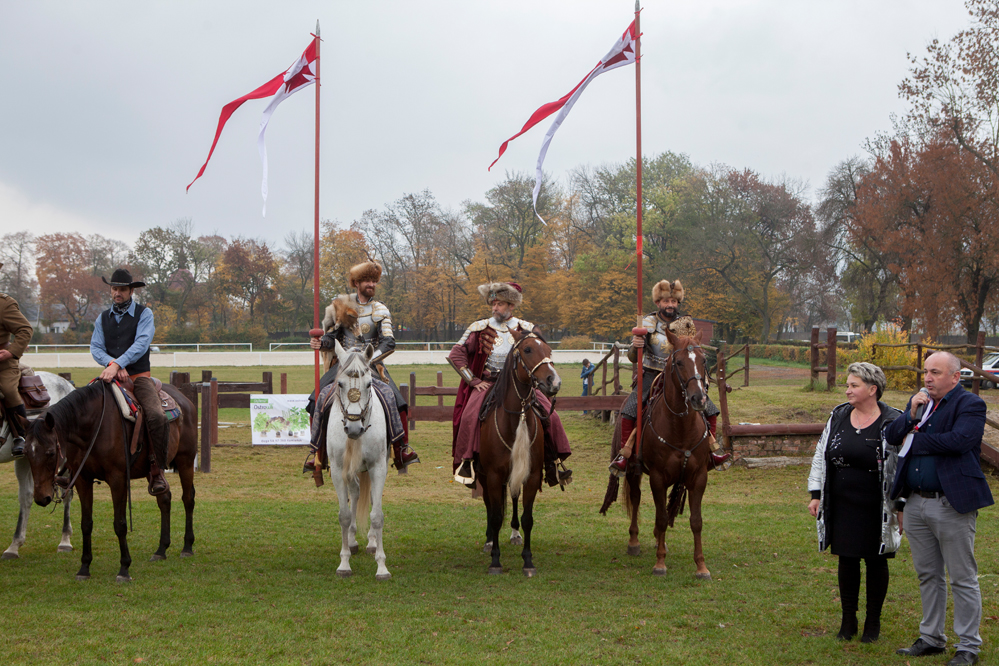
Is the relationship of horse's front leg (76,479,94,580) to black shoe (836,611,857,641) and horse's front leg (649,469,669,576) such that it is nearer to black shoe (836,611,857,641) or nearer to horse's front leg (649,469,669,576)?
horse's front leg (649,469,669,576)

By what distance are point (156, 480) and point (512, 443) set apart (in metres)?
3.37

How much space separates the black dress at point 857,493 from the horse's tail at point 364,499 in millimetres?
4187

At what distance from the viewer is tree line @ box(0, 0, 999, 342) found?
30.9 m

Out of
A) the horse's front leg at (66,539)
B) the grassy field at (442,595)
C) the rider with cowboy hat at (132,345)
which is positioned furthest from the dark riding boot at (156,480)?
the horse's front leg at (66,539)

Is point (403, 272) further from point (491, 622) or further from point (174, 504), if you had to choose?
point (491, 622)

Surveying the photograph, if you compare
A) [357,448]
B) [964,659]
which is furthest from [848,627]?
[357,448]

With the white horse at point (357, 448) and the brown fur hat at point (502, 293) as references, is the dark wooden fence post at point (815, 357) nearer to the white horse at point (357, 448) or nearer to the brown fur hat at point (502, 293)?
the brown fur hat at point (502, 293)

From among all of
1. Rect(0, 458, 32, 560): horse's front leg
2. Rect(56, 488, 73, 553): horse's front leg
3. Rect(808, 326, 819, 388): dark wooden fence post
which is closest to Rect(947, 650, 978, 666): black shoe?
Rect(56, 488, 73, 553): horse's front leg

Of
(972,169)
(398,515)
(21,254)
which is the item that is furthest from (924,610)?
(21,254)

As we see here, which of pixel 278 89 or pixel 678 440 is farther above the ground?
pixel 278 89

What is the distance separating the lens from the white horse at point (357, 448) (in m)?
6.83

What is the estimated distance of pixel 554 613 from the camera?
19.4 feet

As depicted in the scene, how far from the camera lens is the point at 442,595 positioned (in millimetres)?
6418

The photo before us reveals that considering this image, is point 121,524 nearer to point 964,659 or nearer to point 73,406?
point 73,406
